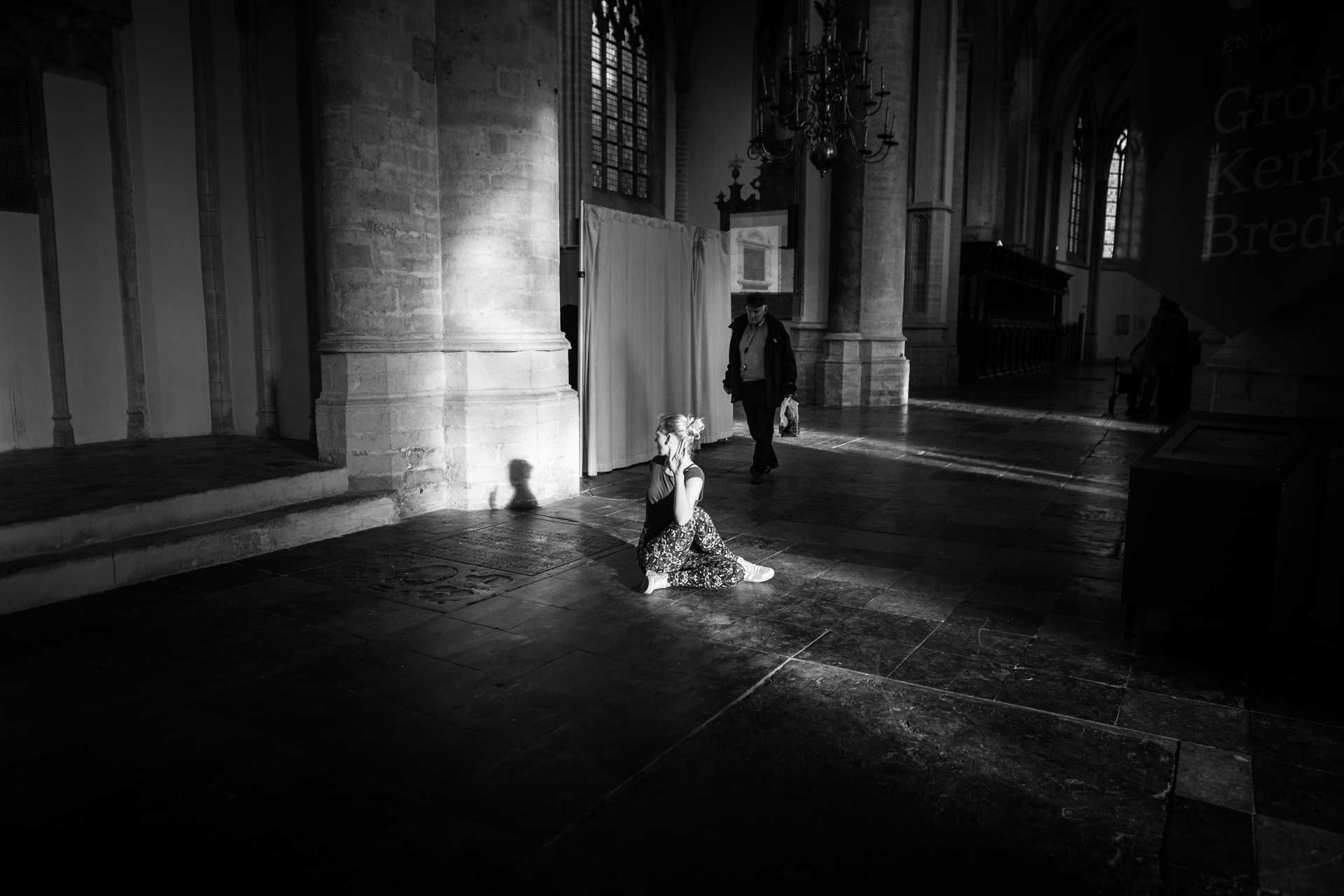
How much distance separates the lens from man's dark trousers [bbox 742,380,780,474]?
27.1ft

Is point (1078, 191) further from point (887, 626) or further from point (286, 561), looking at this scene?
point (286, 561)

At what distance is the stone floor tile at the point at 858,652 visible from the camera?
3913 mm

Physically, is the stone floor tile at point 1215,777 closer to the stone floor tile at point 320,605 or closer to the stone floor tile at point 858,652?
the stone floor tile at point 858,652

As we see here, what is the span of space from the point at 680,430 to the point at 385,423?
114 inches

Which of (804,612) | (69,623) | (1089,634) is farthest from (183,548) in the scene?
(1089,634)

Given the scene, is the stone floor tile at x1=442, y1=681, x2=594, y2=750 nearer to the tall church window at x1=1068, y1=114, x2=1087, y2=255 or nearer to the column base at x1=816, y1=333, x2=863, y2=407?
the column base at x1=816, y1=333, x2=863, y2=407

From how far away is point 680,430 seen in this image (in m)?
4.93

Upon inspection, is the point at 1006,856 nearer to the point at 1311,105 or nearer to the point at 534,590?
the point at 534,590

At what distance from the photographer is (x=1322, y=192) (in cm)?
414

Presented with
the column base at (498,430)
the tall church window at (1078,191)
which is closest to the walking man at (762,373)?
the column base at (498,430)

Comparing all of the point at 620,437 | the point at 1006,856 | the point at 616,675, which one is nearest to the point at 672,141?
the point at 620,437

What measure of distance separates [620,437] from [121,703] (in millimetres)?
5852

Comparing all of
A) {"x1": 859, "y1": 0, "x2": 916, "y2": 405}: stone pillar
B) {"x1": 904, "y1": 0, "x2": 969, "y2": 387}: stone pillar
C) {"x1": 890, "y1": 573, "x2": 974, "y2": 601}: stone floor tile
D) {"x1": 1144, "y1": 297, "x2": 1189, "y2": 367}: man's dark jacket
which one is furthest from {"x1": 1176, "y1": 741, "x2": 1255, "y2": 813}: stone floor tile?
{"x1": 904, "y1": 0, "x2": 969, "y2": 387}: stone pillar

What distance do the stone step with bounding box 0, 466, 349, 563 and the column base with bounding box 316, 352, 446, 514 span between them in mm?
224
